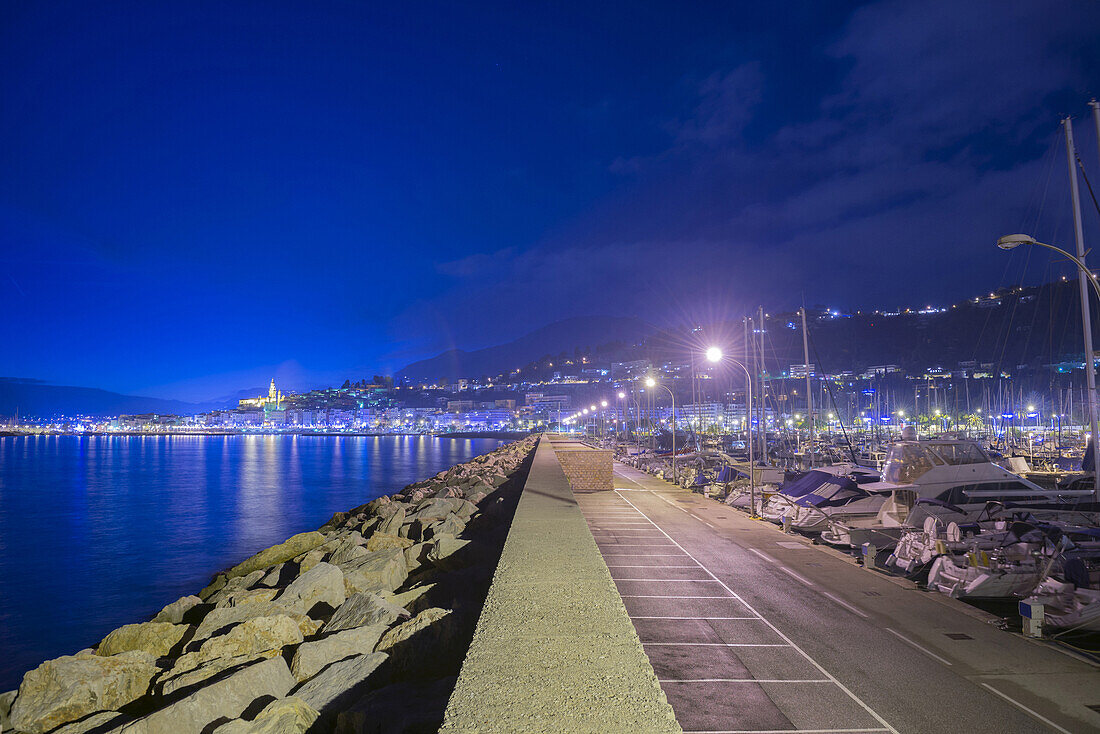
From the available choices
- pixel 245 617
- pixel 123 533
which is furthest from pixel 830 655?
pixel 123 533

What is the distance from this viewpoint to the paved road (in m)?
6.46

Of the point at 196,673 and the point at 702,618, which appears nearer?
the point at 196,673

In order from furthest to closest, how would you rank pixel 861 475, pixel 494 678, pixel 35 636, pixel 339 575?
pixel 861 475 → pixel 35 636 → pixel 339 575 → pixel 494 678

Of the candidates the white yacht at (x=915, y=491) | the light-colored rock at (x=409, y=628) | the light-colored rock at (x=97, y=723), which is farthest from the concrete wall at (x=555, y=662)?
the white yacht at (x=915, y=491)

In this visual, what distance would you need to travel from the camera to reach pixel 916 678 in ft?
24.4

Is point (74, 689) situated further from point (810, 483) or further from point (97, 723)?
point (810, 483)

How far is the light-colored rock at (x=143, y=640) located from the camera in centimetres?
846

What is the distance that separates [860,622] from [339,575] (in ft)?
28.7

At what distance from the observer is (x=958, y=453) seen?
1994 cm

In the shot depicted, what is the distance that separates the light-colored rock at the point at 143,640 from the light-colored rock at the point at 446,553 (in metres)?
4.31

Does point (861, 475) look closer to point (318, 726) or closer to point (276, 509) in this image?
point (318, 726)


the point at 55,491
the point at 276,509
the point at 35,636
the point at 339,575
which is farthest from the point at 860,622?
the point at 55,491

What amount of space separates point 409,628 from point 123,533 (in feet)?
130

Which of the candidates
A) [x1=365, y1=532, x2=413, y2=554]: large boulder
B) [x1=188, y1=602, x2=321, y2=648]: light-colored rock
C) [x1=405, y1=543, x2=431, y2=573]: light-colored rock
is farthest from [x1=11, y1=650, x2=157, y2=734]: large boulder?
[x1=365, y1=532, x2=413, y2=554]: large boulder
